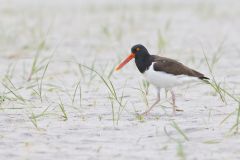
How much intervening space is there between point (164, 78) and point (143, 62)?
33 cm

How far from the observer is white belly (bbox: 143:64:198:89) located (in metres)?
5.41

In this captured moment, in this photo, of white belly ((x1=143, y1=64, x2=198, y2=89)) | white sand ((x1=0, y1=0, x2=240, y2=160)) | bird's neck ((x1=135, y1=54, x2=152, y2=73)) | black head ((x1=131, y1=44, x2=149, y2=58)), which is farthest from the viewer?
black head ((x1=131, y1=44, x2=149, y2=58))

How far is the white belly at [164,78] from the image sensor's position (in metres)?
5.41

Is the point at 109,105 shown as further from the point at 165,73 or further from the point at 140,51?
the point at 165,73

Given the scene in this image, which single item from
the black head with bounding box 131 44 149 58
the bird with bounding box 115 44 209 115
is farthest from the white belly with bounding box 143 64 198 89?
the black head with bounding box 131 44 149 58

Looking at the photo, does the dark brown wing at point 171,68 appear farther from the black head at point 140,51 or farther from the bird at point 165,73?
the black head at point 140,51

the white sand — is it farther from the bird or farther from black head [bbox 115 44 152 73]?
black head [bbox 115 44 152 73]

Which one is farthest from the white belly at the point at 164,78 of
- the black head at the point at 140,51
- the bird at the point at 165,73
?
the black head at the point at 140,51

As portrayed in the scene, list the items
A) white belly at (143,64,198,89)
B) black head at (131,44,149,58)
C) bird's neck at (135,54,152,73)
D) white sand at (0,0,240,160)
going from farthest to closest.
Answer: black head at (131,44,149,58)
bird's neck at (135,54,152,73)
white belly at (143,64,198,89)
white sand at (0,0,240,160)

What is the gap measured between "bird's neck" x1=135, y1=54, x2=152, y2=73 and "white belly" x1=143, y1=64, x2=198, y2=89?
8cm

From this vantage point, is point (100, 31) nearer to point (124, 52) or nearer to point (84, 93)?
point (124, 52)

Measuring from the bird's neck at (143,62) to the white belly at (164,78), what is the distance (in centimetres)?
8

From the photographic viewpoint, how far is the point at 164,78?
5.41 meters

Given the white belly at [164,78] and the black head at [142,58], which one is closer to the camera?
the white belly at [164,78]
